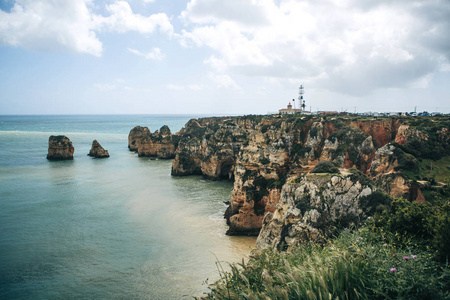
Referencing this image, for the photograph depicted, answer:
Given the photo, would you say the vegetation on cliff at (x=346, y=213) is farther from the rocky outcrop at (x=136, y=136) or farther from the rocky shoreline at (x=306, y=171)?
the rocky outcrop at (x=136, y=136)

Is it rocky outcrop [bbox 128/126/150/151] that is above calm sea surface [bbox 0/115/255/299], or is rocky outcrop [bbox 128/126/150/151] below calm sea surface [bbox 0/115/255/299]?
above

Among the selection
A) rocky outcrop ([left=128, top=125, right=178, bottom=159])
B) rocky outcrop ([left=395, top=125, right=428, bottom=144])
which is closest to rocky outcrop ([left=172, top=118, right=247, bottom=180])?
rocky outcrop ([left=128, top=125, right=178, bottom=159])

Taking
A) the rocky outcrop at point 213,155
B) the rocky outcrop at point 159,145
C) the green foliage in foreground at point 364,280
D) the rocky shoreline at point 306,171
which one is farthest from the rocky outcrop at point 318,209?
the rocky outcrop at point 159,145

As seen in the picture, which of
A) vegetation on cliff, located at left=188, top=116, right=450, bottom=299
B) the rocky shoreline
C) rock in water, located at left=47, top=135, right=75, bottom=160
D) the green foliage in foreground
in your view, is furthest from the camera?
rock in water, located at left=47, top=135, right=75, bottom=160

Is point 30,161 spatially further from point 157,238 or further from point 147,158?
point 157,238

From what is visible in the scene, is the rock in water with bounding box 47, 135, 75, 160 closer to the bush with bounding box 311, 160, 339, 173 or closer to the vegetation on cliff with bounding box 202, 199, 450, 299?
the bush with bounding box 311, 160, 339, 173

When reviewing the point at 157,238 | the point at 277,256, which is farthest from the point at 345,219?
the point at 157,238

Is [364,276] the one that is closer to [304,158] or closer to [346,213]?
[346,213]
